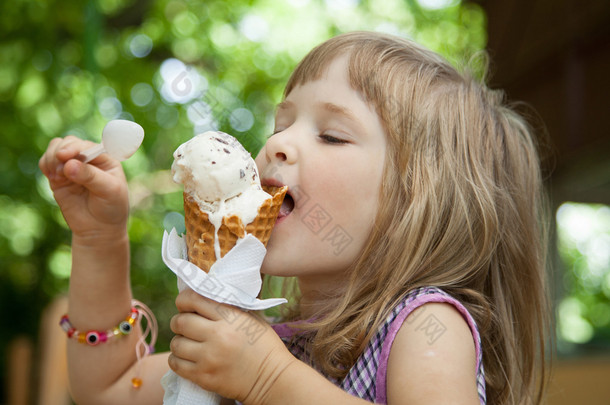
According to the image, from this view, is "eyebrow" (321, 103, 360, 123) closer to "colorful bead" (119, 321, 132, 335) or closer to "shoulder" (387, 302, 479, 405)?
"shoulder" (387, 302, 479, 405)

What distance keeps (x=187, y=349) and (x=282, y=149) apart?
403 millimetres

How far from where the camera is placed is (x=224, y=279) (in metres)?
0.99

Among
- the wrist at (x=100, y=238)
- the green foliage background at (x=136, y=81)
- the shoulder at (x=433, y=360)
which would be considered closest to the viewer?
the shoulder at (x=433, y=360)

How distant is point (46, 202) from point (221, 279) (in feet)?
12.3

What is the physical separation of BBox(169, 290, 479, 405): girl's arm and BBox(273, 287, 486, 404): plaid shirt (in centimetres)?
3

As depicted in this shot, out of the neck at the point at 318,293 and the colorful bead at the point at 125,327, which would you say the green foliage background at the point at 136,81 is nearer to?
the colorful bead at the point at 125,327

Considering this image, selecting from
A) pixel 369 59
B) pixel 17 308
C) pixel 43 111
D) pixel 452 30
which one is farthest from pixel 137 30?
pixel 369 59

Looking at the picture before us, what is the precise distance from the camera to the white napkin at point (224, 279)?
3.22ft

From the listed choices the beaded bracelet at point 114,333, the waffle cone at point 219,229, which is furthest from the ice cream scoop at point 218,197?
the beaded bracelet at point 114,333

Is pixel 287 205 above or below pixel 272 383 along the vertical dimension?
above

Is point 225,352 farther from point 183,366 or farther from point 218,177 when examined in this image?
point 218,177

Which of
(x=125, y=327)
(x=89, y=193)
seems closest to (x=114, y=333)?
(x=125, y=327)

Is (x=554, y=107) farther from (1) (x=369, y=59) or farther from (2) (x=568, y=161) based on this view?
(1) (x=369, y=59)

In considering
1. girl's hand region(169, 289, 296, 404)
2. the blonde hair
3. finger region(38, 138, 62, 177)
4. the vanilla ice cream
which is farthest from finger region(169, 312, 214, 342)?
finger region(38, 138, 62, 177)
